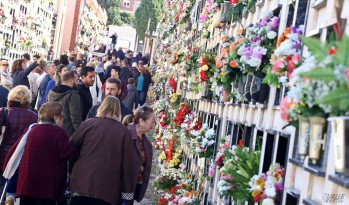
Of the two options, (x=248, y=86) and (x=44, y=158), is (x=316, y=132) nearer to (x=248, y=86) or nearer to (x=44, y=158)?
(x=248, y=86)

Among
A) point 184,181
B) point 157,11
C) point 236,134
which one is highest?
point 157,11

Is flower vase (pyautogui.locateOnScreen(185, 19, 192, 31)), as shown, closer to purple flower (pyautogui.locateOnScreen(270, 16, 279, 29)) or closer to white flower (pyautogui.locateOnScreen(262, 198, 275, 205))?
purple flower (pyautogui.locateOnScreen(270, 16, 279, 29))

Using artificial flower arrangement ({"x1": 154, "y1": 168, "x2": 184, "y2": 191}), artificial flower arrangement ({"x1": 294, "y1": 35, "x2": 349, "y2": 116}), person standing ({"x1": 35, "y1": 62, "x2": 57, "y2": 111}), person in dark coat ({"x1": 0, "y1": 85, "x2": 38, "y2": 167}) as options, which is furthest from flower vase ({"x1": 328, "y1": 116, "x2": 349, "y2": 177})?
person standing ({"x1": 35, "y1": 62, "x2": 57, "y2": 111})

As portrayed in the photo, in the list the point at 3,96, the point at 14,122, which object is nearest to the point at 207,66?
the point at 14,122

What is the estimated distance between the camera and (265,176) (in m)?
6.00

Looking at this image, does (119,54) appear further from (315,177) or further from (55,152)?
(315,177)

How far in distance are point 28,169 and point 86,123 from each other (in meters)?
0.70

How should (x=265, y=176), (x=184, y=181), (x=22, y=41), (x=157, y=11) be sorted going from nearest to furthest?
1. (x=265, y=176)
2. (x=184, y=181)
3. (x=22, y=41)
4. (x=157, y=11)

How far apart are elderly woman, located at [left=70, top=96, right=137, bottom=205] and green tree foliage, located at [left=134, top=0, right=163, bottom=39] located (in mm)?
64394

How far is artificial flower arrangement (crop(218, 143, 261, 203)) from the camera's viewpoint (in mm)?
6488

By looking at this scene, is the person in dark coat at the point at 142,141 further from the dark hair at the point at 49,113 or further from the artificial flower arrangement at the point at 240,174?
the artificial flower arrangement at the point at 240,174

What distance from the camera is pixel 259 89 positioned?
7.20 metres

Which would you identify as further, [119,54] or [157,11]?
[157,11]

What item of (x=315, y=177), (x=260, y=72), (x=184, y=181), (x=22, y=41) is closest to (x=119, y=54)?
(x=22, y=41)
